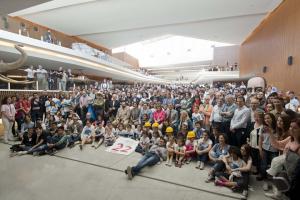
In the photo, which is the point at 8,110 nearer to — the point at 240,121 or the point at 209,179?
the point at 209,179

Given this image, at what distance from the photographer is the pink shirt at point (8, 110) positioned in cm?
611

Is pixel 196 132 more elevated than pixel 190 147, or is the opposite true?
pixel 196 132

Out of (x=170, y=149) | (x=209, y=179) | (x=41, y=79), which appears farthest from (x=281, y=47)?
(x=41, y=79)

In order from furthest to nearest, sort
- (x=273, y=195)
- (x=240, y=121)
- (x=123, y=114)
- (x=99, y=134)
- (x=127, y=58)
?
1. (x=127, y=58)
2. (x=123, y=114)
3. (x=99, y=134)
4. (x=240, y=121)
5. (x=273, y=195)

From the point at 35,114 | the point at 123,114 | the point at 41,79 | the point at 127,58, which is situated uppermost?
the point at 127,58

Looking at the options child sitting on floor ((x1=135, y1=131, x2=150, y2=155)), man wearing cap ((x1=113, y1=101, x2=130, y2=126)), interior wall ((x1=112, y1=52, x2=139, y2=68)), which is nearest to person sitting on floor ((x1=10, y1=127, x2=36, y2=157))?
man wearing cap ((x1=113, y1=101, x2=130, y2=126))

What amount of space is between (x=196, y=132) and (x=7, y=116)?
19.1 feet

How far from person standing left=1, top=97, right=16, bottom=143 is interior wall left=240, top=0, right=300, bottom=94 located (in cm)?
937

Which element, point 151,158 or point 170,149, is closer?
point 151,158

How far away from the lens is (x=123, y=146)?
545 centimetres

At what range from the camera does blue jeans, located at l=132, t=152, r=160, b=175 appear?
3964 millimetres

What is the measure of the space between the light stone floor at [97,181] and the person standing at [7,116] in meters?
1.68

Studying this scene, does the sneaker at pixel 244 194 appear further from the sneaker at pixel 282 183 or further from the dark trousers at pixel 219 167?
the sneaker at pixel 282 183

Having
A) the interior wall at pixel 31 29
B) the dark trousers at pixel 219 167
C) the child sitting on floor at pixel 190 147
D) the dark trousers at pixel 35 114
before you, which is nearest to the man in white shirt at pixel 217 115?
the child sitting on floor at pixel 190 147
